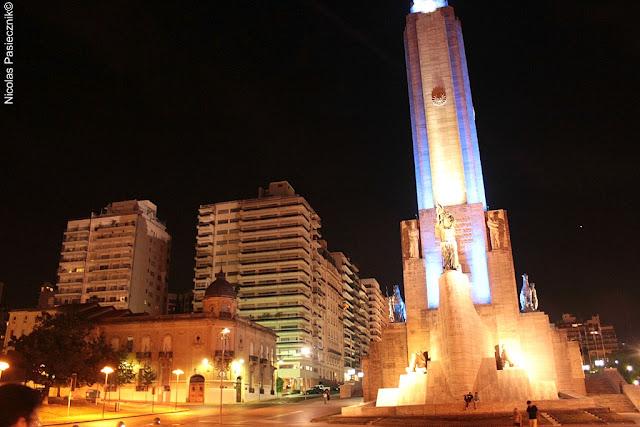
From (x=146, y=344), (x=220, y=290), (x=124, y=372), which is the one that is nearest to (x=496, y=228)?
(x=220, y=290)

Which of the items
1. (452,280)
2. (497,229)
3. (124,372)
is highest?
(497,229)

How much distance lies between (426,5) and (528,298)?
29000 millimetres

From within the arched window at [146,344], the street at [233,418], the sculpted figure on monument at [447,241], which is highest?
the sculpted figure on monument at [447,241]

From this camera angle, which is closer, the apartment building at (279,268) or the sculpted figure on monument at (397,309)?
the sculpted figure on monument at (397,309)

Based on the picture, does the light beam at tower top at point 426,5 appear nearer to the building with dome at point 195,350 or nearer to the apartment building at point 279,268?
the building with dome at point 195,350

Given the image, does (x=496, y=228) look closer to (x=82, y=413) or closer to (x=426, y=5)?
(x=426, y=5)

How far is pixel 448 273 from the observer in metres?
37.5

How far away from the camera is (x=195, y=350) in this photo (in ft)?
202

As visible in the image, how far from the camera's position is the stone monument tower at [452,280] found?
3506 cm

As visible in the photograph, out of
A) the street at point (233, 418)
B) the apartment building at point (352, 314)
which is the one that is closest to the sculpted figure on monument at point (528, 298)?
the street at point (233, 418)

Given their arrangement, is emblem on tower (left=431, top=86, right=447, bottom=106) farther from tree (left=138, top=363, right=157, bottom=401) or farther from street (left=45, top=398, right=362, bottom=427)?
tree (left=138, top=363, right=157, bottom=401)

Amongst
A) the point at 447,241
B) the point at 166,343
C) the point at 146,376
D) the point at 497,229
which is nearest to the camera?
the point at 447,241

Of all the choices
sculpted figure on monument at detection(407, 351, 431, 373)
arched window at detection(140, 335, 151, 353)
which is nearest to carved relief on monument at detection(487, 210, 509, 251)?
sculpted figure on monument at detection(407, 351, 431, 373)

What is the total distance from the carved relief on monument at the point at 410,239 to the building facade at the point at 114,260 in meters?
73.8
